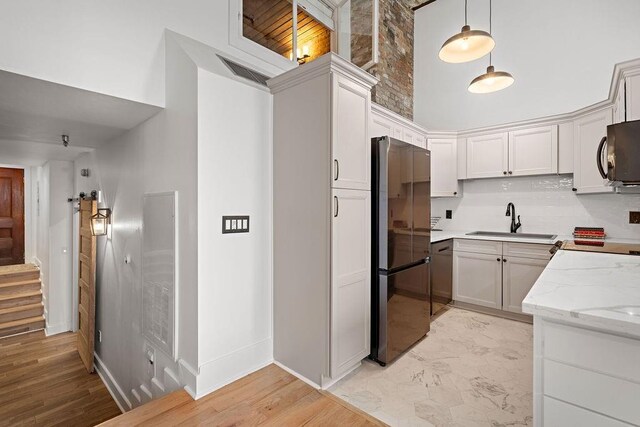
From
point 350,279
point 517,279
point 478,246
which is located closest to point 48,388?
point 350,279

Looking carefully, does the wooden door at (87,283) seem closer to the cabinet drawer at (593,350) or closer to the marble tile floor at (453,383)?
the marble tile floor at (453,383)

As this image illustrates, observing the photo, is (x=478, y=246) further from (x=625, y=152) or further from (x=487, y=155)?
(x=625, y=152)

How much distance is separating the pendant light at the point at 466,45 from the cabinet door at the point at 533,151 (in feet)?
5.58

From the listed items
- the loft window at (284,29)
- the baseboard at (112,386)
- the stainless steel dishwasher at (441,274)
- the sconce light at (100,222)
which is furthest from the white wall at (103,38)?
the stainless steel dishwasher at (441,274)

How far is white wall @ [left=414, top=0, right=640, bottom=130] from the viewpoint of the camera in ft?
10.8

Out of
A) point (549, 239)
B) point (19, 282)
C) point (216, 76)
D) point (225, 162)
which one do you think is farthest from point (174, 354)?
point (19, 282)

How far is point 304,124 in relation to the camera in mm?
2178

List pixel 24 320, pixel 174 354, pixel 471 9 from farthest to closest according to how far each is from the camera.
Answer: pixel 24 320
pixel 471 9
pixel 174 354

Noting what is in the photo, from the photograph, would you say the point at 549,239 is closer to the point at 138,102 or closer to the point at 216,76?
the point at 216,76

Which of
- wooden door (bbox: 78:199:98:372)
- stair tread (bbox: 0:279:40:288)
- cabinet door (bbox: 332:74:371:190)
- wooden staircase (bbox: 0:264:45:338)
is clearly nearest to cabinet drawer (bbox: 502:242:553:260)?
cabinet door (bbox: 332:74:371:190)

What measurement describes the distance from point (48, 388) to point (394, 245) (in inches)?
161

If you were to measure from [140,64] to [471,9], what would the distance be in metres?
4.47

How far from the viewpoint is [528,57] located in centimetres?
375

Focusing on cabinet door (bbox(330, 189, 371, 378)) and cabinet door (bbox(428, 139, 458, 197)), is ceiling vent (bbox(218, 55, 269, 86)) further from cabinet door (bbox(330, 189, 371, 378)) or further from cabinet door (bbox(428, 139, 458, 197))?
cabinet door (bbox(428, 139, 458, 197))
